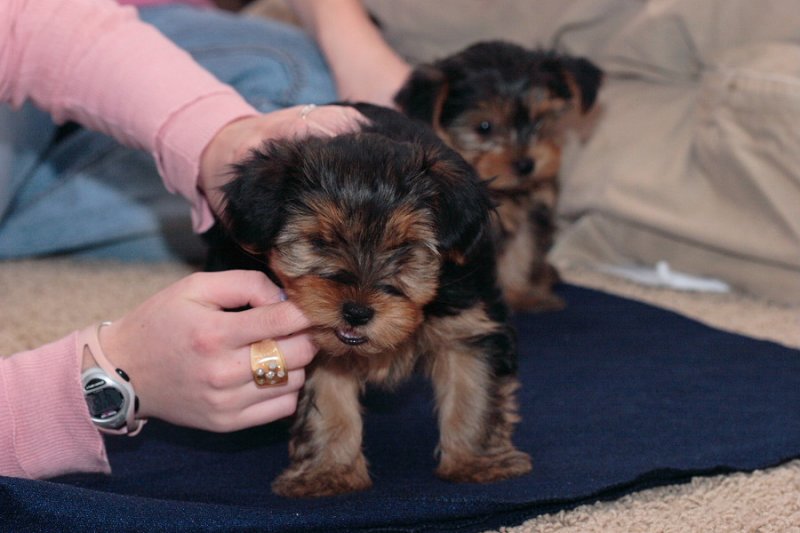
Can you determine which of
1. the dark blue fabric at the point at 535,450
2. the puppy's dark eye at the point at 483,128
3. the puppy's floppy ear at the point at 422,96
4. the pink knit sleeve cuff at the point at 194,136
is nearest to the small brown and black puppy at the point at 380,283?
the dark blue fabric at the point at 535,450

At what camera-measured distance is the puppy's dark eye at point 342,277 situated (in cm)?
174

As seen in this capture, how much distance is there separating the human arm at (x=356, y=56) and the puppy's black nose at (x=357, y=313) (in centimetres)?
177

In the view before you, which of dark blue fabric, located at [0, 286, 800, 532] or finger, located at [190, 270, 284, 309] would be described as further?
finger, located at [190, 270, 284, 309]

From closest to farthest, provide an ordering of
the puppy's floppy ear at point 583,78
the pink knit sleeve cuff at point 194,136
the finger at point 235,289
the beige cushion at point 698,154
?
1. the finger at point 235,289
2. the pink knit sleeve cuff at point 194,136
3. the beige cushion at point 698,154
4. the puppy's floppy ear at point 583,78

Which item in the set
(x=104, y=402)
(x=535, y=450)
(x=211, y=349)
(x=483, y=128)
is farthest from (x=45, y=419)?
(x=483, y=128)

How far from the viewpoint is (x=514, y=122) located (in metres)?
3.40

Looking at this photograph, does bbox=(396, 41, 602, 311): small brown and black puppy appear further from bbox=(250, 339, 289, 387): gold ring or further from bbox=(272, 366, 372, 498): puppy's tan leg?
bbox=(250, 339, 289, 387): gold ring

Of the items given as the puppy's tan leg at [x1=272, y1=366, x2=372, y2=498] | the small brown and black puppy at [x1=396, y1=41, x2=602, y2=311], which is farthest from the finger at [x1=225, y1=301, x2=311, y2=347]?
the small brown and black puppy at [x1=396, y1=41, x2=602, y2=311]

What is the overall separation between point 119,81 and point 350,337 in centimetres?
108

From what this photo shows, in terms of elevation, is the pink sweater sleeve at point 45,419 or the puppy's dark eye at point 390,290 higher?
the puppy's dark eye at point 390,290

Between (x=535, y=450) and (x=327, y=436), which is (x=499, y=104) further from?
(x=327, y=436)

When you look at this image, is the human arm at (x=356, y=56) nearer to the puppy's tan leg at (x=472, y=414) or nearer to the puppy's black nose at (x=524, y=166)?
the puppy's black nose at (x=524, y=166)

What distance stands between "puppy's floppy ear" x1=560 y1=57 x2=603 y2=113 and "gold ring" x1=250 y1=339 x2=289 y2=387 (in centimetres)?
203

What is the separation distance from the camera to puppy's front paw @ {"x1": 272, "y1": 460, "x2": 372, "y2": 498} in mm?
1927
